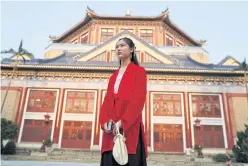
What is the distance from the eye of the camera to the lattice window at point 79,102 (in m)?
19.2

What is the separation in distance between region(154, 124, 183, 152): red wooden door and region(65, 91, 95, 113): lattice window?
573 centimetres

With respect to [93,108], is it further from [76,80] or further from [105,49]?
[105,49]

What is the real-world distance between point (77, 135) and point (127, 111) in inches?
670

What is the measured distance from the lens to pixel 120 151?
6.89ft

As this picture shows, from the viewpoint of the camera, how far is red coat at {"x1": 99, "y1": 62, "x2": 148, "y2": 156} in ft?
7.39

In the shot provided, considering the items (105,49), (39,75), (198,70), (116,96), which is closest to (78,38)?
(105,49)

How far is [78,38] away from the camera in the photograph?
29109 mm

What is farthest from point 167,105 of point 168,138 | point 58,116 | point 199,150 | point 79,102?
point 58,116

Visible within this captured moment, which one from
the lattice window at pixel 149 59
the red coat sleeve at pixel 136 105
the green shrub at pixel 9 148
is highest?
the lattice window at pixel 149 59

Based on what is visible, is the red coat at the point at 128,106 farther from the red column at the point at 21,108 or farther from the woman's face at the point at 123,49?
the red column at the point at 21,108

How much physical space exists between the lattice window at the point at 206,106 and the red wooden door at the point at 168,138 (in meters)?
2.06

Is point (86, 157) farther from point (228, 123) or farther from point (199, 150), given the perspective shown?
point (228, 123)

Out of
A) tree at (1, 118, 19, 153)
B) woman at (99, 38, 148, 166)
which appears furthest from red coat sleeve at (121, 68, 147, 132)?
tree at (1, 118, 19, 153)

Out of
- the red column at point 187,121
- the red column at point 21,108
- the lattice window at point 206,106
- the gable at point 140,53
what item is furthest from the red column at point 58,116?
the lattice window at point 206,106
